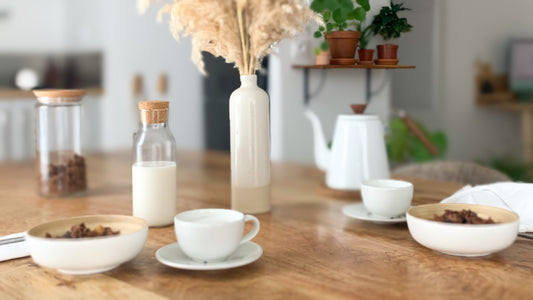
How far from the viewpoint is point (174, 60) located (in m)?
4.20

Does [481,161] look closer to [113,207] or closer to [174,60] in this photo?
[174,60]

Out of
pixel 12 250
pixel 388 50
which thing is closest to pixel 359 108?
pixel 388 50

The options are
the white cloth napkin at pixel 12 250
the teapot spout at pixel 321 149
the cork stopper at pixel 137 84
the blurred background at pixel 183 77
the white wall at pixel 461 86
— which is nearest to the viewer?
the white cloth napkin at pixel 12 250

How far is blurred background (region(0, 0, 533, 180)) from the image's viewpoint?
406 centimetres

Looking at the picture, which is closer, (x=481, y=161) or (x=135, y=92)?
(x=135, y=92)

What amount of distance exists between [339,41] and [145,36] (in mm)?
3202

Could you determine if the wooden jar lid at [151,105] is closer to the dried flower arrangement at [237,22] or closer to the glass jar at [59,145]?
the dried flower arrangement at [237,22]

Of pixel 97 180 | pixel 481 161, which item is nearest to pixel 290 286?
pixel 97 180

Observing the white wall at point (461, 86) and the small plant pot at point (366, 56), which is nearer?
the small plant pot at point (366, 56)

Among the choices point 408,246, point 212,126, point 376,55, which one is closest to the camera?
point 408,246

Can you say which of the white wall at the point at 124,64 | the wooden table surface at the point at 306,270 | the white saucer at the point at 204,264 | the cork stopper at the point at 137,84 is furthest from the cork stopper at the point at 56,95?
the cork stopper at the point at 137,84

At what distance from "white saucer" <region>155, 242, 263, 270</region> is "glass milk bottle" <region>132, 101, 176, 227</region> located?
0.22 metres

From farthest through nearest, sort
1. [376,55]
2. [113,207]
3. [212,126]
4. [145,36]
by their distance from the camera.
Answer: [145,36]
[212,126]
[113,207]
[376,55]

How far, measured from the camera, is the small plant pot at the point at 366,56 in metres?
1.26
